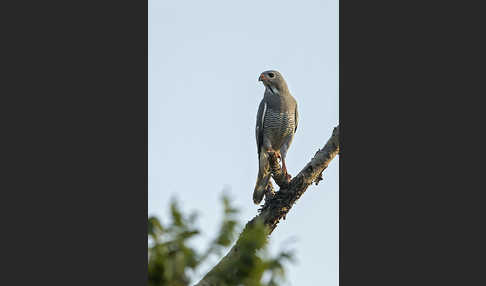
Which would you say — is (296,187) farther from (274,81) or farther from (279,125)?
(274,81)

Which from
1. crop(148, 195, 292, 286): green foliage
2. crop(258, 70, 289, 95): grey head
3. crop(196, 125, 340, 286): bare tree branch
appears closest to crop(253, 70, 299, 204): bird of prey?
crop(258, 70, 289, 95): grey head

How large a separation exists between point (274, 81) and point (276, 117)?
554mm

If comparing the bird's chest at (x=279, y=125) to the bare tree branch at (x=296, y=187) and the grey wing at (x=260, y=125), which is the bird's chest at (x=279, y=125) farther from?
the bare tree branch at (x=296, y=187)

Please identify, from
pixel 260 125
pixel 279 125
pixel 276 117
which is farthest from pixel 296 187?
pixel 260 125

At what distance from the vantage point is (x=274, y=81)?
356 inches

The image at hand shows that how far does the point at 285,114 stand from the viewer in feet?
29.5

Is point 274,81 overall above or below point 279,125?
above

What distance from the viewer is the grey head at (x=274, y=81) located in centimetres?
902
